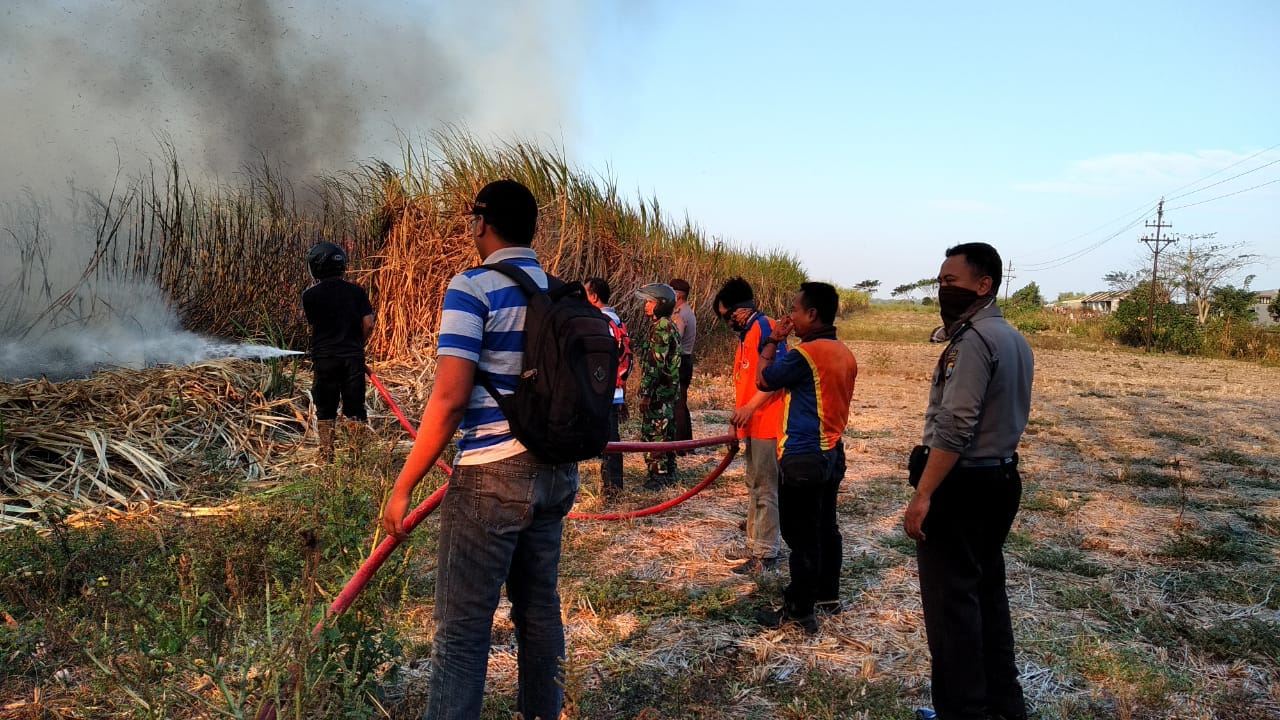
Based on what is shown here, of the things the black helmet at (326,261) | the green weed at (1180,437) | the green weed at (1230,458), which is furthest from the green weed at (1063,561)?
the green weed at (1180,437)

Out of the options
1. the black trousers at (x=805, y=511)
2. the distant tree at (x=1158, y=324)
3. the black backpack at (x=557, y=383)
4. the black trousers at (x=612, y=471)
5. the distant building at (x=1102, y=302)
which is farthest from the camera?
the distant building at (x=1102, y=302)

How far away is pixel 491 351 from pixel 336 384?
4084 mm

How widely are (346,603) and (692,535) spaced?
355 cm

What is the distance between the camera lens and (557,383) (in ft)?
6.95

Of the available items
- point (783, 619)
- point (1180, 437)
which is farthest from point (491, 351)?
point (1180, 437)

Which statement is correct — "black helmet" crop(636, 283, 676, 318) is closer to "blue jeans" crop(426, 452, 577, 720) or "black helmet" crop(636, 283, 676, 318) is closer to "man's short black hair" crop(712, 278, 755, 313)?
"man's short black hair" crop(712, 278, 755, 313)

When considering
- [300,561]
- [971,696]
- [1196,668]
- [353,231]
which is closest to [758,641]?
[971,696]

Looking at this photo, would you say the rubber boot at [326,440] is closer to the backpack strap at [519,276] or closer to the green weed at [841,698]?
the green weed at [841,698]

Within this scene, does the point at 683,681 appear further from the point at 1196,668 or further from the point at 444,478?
the point at 444,478

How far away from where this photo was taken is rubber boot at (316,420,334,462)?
5555 millimetres

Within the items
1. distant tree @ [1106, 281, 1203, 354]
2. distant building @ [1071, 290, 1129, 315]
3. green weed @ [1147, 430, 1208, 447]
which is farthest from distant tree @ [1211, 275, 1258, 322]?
green weed @ [1147, 430, 1208, 447]

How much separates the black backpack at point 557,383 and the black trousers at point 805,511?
184 centimetres

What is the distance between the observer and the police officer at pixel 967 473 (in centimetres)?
262

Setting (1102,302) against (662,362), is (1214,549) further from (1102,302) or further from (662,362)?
(1102,302)
